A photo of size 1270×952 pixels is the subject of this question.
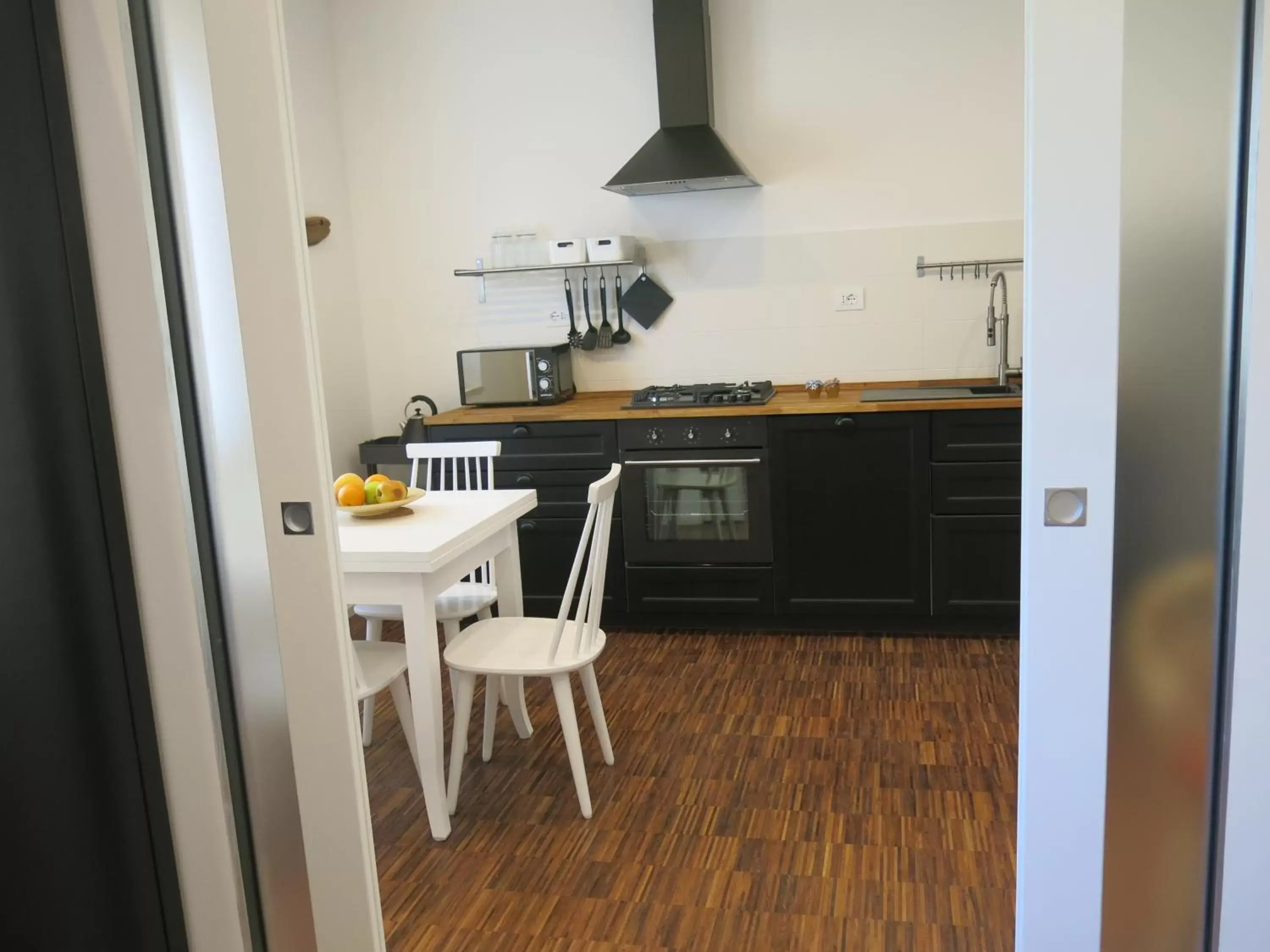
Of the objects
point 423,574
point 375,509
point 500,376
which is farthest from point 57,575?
point 500,376

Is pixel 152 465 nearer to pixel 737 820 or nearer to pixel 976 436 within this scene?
pixel 737 820

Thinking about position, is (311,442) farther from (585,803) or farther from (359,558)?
(585,803)

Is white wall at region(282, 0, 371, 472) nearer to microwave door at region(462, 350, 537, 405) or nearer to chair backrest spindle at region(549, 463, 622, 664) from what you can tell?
microwave door at region(462, 350, 537, 405)

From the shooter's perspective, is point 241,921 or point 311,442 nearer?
point 311,442

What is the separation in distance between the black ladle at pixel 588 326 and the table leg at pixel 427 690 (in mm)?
2053

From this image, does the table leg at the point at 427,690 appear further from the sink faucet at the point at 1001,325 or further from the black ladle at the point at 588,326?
the sink faucet at the point at 1001,325

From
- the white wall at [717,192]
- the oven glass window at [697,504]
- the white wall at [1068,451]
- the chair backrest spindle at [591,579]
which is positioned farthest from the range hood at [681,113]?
the white wall at [1068,451]

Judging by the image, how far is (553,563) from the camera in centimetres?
408

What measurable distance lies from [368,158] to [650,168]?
53.8 inches

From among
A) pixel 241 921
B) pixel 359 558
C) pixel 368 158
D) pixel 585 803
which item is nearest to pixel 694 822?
pixel 585 803

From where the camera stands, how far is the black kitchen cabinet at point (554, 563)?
4.02m

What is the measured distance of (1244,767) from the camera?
1.34 m

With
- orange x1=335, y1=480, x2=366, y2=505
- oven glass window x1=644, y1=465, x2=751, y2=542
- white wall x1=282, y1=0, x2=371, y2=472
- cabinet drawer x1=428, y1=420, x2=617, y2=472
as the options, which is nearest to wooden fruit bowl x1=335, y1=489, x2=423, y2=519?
orange x1=335, y1=480, x2=366, y2=505

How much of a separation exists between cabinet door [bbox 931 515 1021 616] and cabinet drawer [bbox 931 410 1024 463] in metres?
0.21
